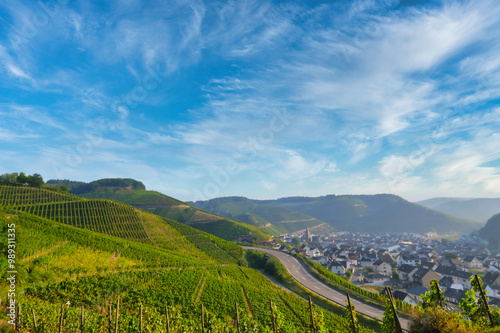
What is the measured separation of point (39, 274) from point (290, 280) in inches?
1548

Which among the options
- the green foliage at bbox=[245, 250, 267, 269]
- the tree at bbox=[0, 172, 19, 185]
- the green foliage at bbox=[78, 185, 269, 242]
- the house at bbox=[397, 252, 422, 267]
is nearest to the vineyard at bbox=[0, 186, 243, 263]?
the green foliage at bbox=[245, 250, 267, 269]

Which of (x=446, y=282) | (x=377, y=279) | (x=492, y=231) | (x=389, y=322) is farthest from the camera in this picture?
(x=492, y=231)

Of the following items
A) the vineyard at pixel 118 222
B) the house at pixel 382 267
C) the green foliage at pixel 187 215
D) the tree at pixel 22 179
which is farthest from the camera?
the green foliage at pixel 187 215

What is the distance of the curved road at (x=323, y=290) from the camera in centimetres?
3250

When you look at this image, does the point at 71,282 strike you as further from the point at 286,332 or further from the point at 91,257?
the point at 286,332

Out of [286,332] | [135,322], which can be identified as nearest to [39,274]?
[135,322]

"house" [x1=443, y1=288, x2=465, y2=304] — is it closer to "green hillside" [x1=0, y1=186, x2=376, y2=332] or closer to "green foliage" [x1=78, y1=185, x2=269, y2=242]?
"green hillside" [x1=0, y1=186, x2=376, y2=332]

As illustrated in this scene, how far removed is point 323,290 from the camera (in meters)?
41.9

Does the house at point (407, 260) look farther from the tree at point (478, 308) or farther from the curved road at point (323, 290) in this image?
the tree at point (478, 308)

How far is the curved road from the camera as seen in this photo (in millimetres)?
32500

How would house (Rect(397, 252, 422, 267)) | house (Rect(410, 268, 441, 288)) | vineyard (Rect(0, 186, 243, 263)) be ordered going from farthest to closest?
house (Rect(397, 252, 422, 267)) → house (Rect(410, 268, 441, 288)) → vineyard (Rect(0, 186, 243, 263))

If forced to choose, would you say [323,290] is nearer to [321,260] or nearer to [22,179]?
[321,260]

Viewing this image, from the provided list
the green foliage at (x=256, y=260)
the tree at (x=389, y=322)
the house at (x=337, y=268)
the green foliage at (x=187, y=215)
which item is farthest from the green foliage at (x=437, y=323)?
the green foliage at (x=187, y=215)

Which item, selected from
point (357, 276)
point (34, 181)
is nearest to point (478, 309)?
point (357, 276)
